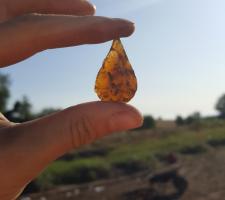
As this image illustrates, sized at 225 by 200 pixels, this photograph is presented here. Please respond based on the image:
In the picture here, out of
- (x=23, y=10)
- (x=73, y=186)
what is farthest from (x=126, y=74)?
(x=73, y=186)

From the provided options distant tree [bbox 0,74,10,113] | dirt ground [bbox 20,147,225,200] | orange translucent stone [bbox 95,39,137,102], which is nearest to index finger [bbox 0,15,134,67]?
orange translucent stone [bbox 95,39,137,102]

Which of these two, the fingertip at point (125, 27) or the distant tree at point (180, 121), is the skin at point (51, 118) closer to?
the fingertip at point (125, 27)

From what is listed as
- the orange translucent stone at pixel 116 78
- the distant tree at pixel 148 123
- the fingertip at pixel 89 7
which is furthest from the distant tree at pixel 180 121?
the orange translucent stone at pixel 116 78

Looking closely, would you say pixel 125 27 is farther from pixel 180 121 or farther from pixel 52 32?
pixel 180 121

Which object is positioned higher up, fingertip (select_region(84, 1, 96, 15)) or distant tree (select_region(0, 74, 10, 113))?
fingertip (select_region(84, 1, 96, 15))

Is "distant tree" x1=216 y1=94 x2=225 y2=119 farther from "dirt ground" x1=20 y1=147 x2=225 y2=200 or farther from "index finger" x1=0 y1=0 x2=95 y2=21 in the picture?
"index finger" x1=0 y1=0 x2=95 y2=21

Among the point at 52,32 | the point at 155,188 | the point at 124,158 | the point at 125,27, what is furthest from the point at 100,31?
the point at 124,158

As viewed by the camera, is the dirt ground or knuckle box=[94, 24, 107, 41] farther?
the dirt ground
